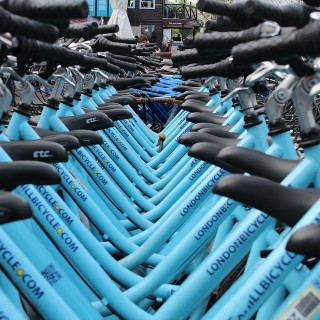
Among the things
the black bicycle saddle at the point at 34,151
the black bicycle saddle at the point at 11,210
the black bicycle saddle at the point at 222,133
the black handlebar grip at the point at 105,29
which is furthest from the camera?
the black handlebar grip at the point at 105,29

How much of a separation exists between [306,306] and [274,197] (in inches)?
11.2

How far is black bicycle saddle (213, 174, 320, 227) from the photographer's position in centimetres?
148

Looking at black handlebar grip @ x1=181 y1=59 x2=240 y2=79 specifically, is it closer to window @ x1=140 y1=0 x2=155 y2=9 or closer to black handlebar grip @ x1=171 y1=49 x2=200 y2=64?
black handlebar grip @ x1=171 y1=49 x2=200 y2=64

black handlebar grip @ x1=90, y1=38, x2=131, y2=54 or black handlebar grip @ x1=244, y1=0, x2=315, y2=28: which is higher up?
black handlebar grip @ x1=244, y1=0, x2=315, y2=28

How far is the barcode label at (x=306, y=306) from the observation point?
131cm

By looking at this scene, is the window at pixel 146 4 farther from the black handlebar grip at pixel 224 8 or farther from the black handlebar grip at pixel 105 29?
the black handlebar grip at pixel 224 8

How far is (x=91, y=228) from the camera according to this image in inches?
121

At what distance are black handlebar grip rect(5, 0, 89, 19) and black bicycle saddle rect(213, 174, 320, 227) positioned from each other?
540 millimetres

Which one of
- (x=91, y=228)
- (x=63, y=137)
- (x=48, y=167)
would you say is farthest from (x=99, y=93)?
(x=48, y=167)

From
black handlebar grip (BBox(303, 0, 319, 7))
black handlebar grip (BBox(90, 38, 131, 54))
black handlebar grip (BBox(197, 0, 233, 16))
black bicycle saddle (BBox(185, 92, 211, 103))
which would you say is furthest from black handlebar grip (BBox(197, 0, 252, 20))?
black bicycle saddle (BBox(185, 92, 211, 103))

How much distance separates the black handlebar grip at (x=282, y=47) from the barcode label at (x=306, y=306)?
495 mm

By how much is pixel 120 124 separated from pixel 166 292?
273 cm

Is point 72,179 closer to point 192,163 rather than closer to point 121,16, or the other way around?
point 192,163

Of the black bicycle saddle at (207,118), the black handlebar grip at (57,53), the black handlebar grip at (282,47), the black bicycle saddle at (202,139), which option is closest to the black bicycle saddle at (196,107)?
the black bicycle saddle at (207,118)
